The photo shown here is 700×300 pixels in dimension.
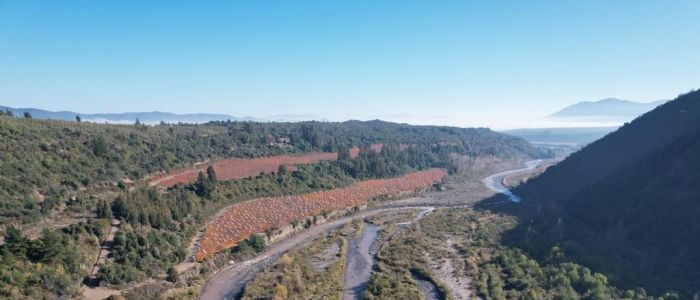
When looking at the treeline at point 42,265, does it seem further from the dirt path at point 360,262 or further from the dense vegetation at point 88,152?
the dirt path at point 360,262

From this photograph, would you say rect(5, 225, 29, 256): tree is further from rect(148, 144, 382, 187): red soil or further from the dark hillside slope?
the dark hillside slope

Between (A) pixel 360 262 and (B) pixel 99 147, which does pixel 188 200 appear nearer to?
(B) pixel 99 147

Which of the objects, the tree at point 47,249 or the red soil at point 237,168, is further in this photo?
the red soil at point 237,168

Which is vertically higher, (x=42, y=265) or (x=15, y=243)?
(x=15, y=243)

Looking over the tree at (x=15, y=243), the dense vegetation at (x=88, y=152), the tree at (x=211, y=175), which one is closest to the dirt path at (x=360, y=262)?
the tree at (x=211, y=175)

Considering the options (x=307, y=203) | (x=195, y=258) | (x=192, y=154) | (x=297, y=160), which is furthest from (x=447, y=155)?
(x=195, y=258)

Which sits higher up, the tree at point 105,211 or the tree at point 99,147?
the tree at point 99,147

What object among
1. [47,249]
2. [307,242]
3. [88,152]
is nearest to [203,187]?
[88,152]
